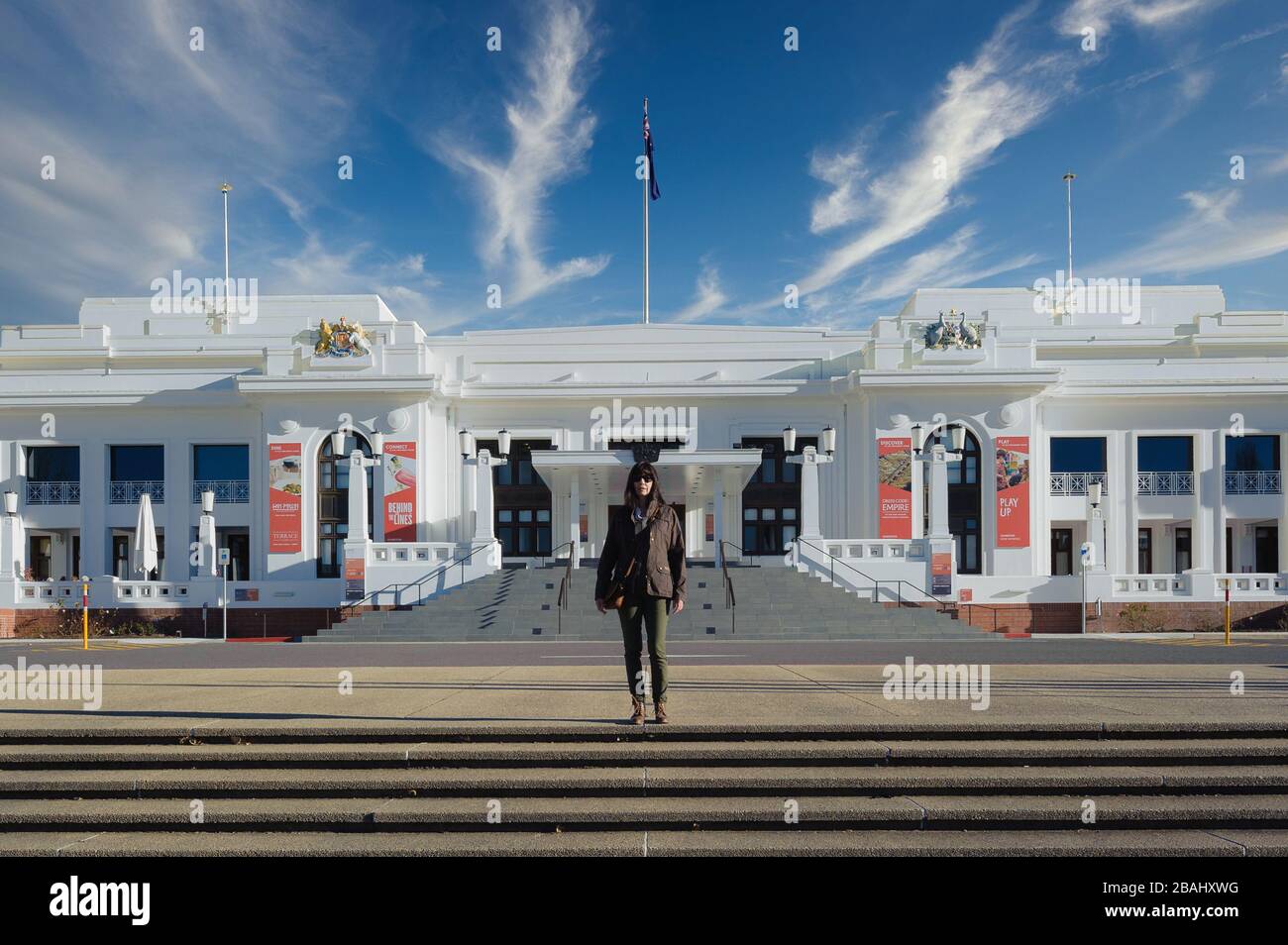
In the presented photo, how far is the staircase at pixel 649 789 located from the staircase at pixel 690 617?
39.9 ft

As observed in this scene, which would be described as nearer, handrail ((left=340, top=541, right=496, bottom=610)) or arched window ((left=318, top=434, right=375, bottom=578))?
handrail ((left=340, top=541, right=496, bottom=610))

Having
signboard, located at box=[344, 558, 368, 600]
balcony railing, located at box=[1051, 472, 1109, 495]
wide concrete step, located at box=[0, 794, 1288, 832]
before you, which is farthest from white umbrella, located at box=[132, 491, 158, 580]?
balcony railing, located at box=[1051, 472, 1109, 495]

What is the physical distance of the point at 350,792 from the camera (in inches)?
235

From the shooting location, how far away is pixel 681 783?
590 cm

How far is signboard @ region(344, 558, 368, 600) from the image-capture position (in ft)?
81.0

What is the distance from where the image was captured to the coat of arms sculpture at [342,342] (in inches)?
1175

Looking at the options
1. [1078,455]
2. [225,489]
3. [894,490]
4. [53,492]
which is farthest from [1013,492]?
[53,492]

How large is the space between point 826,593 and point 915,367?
36.7ft

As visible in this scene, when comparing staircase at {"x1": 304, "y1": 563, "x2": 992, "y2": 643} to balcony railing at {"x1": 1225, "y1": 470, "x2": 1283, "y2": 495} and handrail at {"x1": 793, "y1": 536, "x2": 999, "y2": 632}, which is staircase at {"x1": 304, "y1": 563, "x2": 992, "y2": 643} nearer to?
handrail at {"x1": 793, "y1": 536, "x2": 999, "y2": 632}

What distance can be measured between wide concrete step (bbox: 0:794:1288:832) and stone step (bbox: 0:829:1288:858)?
0.06 metres

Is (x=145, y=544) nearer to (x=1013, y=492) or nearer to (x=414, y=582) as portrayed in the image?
(x=414, y=582)

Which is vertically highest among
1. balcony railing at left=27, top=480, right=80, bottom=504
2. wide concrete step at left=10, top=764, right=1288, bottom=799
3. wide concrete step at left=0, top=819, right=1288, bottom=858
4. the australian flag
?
the australian flag
